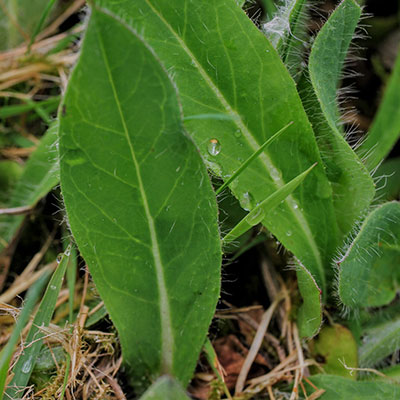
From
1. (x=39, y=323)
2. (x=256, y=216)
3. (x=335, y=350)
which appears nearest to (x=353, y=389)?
(x=335, y=350)

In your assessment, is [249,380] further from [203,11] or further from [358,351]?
[203,11]

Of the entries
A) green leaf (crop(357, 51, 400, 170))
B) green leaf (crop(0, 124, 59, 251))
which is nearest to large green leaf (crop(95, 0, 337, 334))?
green leaf (crop(357, 51, 400, 170))

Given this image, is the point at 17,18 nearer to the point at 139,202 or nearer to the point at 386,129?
the point at 139,202

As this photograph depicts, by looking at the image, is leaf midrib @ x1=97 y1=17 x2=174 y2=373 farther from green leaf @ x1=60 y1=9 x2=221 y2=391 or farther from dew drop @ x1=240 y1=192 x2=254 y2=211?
dew drop @ x1=240 y1=192 x2=254 y2=211

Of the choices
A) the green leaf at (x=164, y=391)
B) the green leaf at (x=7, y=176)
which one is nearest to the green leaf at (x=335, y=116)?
the green leaf at (x=164, y=391)

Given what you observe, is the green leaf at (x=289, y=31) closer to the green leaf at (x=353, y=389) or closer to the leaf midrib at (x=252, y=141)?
the leaf midrib at (x=252, y=141)
